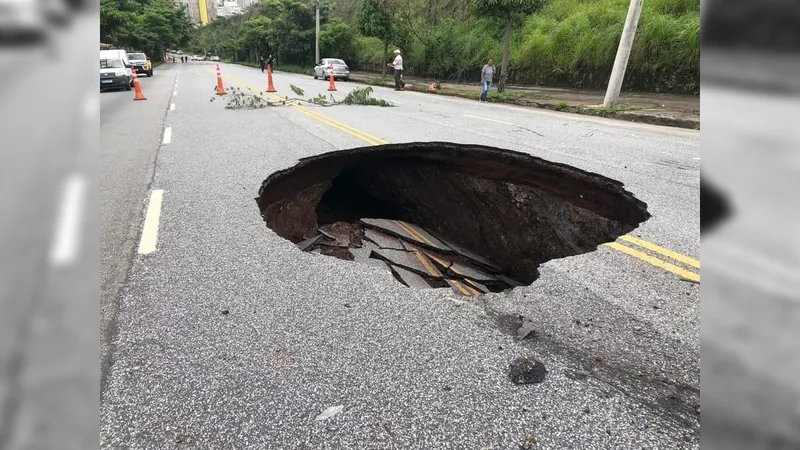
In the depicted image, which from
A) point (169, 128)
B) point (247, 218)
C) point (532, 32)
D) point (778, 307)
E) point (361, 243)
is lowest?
point (361, 243)

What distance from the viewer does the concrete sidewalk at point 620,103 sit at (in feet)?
37.0

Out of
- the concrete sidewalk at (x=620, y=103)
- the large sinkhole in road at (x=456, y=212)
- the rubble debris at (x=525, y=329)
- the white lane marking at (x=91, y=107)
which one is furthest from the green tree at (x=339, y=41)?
the white lane marking at (x=91, y=107)

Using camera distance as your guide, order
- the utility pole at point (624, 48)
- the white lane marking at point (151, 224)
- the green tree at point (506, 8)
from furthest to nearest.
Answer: the green tree at point (506, 8), the utility pole at point (624, 48), the white lane marking at point (151, 224)

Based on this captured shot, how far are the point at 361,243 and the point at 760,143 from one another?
16.4 feet

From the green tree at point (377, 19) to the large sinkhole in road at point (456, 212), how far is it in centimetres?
2125

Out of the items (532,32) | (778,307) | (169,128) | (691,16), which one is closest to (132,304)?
(778,307)

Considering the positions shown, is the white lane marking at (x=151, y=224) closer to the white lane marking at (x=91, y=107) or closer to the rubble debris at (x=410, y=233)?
the rubble debris at (x=410, y=233)

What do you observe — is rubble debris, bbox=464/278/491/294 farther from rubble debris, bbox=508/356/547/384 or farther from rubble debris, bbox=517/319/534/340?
rubble debris, bbox=508/356/547/384

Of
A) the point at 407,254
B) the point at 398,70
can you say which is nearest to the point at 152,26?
the point at 398,70

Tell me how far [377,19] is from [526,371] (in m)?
26.4

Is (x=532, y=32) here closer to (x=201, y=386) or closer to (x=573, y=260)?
(x=573, y=260)

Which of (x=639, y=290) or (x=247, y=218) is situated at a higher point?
(x=247, y=218)

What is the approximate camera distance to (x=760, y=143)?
0.45 m

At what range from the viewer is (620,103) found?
1384cm
